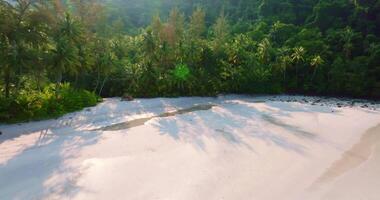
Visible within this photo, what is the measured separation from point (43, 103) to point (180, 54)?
1823 centimetres

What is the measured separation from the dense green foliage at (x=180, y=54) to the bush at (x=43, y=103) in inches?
5.1

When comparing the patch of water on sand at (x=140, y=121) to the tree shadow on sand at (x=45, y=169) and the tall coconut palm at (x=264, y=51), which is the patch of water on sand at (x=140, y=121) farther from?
the tall coconut palm at (x=264, y=51)

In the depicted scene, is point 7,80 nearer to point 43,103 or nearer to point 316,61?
point 43,103

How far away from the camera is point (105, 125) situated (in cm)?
2331

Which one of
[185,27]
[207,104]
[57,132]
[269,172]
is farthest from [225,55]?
[269,172]

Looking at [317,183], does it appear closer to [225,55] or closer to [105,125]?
[105,125]

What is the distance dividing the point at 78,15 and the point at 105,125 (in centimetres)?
1653

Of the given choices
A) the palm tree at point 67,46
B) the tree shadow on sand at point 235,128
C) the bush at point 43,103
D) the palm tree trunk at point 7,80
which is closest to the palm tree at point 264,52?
the tree shadow on sand at point 235,128

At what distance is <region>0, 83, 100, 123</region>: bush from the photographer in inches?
888

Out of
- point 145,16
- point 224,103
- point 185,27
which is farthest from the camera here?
point 145,16

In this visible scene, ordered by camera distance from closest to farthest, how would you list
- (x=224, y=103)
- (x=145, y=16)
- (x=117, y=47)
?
(x=224, y=103)
(x=117, y=47)
(x=145, y=16)

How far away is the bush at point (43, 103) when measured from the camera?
74.0ft

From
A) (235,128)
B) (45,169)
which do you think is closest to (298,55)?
(235,128)

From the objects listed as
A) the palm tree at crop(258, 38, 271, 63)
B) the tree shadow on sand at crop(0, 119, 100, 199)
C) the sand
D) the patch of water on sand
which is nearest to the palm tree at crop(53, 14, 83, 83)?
the sand
